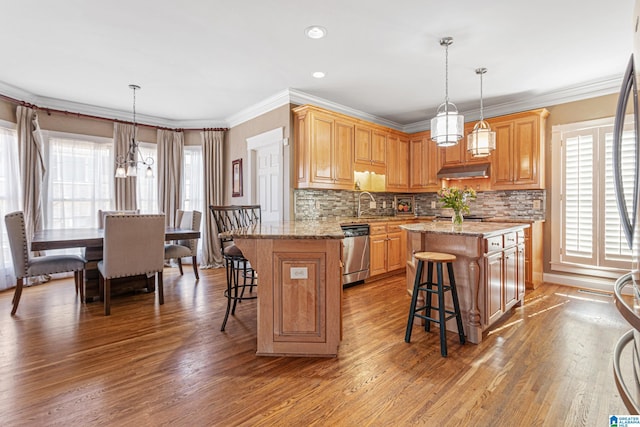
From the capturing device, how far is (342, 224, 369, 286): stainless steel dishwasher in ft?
13.7

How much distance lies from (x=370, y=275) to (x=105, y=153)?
4649 millimetres

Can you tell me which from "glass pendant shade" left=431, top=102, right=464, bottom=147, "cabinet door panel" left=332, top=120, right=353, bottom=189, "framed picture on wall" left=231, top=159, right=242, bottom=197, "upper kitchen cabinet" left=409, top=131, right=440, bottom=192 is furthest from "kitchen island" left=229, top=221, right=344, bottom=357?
"upper kitchen cabinet" left=409, top=131, right=440, bottom=192

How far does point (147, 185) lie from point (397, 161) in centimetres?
441

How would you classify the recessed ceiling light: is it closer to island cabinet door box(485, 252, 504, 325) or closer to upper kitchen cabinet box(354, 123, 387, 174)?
upper kitchen cabinet box(354, 123, 387, 174)

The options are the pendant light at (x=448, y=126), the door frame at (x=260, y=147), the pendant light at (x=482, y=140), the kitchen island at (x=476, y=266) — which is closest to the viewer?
the kitchen island at (x=476, y=266)

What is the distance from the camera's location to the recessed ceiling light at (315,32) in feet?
9.12

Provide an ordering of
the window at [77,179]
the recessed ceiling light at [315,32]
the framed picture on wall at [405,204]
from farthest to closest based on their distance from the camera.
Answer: the framed picture on wall at [405,204]
the window at [77,179]
the recessed ceiling light at [315,32]

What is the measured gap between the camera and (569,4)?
246 centimetres

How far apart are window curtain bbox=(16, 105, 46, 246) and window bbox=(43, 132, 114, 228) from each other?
0.53 ft

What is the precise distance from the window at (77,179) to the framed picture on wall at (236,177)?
6.24 feet

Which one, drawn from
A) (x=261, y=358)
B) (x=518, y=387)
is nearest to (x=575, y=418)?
(x=518, y=387)

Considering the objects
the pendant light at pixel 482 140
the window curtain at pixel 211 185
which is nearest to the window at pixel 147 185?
the window curtain at pixel 211 185

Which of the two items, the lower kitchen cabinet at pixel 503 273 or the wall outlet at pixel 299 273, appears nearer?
the wall outlet at pixel 299 273

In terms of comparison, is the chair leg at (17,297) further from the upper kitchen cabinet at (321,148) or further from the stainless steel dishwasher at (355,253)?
the stainless steel dishwasher at (355,253)
